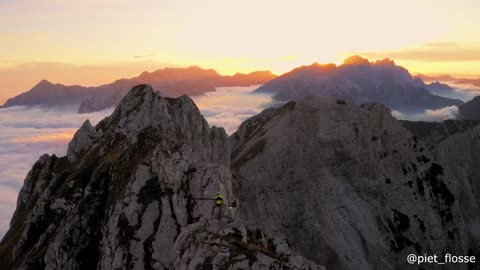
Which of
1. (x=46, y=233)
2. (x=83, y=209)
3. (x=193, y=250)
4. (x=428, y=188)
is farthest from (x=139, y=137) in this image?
(x=428, y=188)

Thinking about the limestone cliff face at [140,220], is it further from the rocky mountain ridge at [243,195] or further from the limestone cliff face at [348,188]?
the limestone cliff face at [348,188]

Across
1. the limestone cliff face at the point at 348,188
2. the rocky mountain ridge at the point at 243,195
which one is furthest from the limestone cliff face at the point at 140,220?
the limestone cliff face at the point at 348,188

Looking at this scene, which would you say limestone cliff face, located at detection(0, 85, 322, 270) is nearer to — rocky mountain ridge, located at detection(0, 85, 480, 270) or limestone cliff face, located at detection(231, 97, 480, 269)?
rocky mountain ridge, located at detection(0, 85, 480, 270)

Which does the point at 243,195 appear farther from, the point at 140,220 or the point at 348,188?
the point at 140,220

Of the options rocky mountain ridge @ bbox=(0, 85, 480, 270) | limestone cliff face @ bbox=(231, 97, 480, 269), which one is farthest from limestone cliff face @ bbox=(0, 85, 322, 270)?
limestone cliff face @ bbox=(231, 97, 480, 269)

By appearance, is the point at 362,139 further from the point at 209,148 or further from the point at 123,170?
the point at 123,170

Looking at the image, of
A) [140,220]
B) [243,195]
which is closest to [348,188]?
[243,195]
